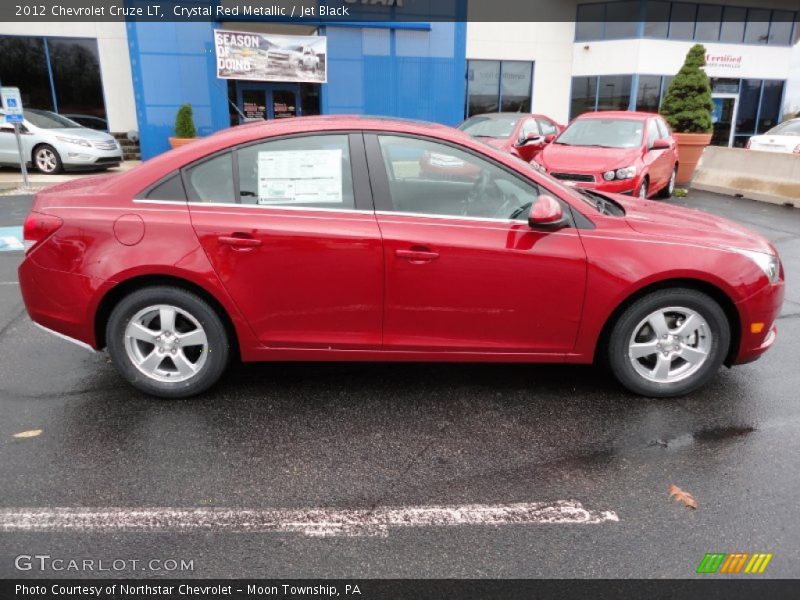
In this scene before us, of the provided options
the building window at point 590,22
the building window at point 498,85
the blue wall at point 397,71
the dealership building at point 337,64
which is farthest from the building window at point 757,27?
the blue wall at point 397,71

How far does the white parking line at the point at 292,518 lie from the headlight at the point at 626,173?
24.8 ft

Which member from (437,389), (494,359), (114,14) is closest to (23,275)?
(437,389)

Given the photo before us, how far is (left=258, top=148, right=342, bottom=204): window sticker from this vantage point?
3.60m

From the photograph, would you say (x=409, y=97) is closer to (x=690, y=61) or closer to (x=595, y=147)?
(x=690, y=61)

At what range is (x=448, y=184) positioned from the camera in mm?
3748

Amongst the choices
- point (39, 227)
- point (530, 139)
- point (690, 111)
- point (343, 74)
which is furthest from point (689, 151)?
point (39, 227)

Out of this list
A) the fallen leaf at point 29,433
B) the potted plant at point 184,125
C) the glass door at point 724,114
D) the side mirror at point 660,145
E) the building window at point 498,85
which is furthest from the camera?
the glass door at point 724,114

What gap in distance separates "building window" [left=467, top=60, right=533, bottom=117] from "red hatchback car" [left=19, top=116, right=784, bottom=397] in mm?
21167

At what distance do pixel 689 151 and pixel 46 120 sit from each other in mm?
15006

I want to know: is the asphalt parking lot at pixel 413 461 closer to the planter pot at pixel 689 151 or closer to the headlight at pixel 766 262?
the headlight at pixel 766 262

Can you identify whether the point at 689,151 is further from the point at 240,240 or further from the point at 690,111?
the point at 240,240

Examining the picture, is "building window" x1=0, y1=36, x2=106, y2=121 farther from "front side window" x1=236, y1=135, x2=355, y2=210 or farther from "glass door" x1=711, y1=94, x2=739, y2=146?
"glass door" x1=711, y1=94, x2=739, y2=146

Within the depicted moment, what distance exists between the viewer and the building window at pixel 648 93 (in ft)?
78.5

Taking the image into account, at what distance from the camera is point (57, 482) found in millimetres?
2982
